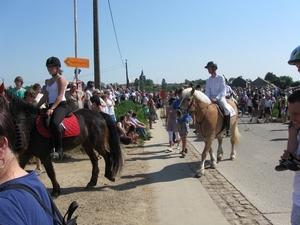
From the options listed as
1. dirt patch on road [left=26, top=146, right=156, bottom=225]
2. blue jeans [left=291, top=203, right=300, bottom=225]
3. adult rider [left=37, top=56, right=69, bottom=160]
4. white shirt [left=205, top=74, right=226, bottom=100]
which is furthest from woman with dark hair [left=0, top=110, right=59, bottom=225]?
white shirt [left=205, top=74, right=226, bottom=100]

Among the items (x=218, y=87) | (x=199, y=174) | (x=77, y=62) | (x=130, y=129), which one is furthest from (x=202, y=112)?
(x=77, y=62)

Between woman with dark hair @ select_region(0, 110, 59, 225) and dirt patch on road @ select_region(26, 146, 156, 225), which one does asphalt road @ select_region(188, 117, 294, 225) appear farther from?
woman with dark hair @ select_region(0, 110, 59, 225)

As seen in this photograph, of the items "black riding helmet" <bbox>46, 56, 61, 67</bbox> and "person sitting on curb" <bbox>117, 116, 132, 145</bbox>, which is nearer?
"black riding helmet" <bbox>46, 56, 61, 67</bbox>

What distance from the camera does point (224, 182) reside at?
6586 mm

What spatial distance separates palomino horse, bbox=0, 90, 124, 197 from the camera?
18.2 feet

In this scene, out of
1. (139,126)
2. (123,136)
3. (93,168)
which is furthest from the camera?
(139,126)

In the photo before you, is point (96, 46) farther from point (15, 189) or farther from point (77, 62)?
point (15, 189)

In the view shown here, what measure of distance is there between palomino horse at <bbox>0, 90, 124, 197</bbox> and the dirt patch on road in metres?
0.31

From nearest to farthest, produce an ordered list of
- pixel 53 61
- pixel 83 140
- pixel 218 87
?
pixel 53 61, pixel 83 140, pixel 218 87

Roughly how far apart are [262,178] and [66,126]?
445 cm

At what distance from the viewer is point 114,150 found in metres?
6.65

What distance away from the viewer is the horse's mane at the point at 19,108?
207 inches

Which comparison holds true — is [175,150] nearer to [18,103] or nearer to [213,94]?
[213,94]

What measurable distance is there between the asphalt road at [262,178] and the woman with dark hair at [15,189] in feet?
13.1
